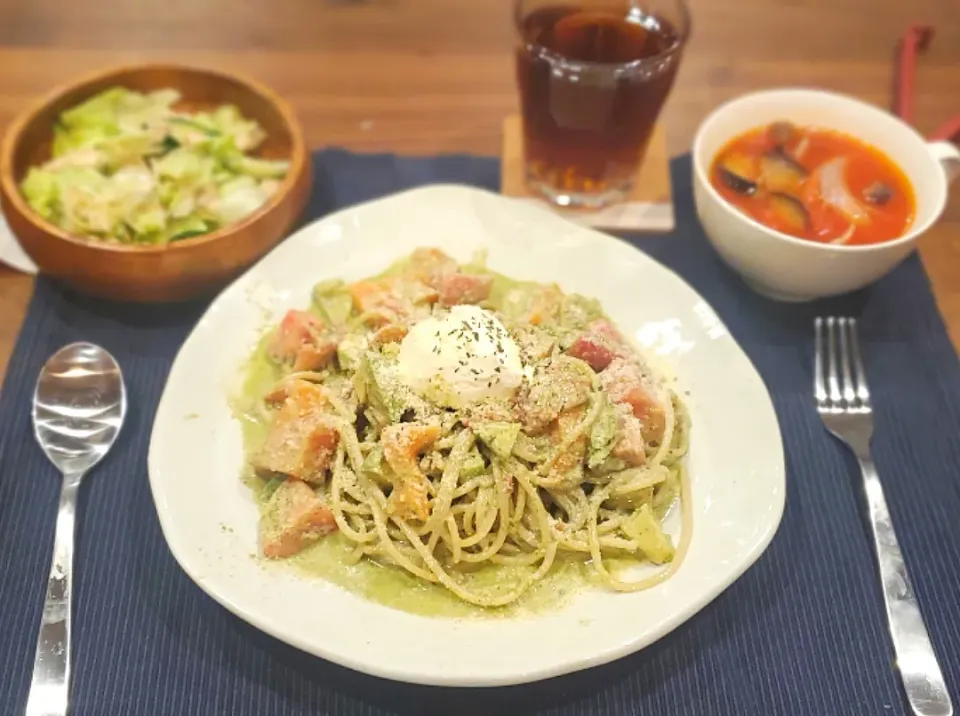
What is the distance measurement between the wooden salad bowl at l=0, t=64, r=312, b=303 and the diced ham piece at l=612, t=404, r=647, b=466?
135 cm

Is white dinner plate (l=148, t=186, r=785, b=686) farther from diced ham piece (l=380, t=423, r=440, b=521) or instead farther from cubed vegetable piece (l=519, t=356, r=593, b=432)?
cubed vegetable piece (l=519, t=356, r=593, b=432)

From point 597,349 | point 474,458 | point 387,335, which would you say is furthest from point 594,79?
point 474,458

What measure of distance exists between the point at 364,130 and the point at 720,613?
243cm

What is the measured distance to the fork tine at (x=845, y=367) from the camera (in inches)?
108

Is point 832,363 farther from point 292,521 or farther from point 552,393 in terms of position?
point 292,521

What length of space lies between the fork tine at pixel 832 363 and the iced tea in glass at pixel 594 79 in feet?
3.05

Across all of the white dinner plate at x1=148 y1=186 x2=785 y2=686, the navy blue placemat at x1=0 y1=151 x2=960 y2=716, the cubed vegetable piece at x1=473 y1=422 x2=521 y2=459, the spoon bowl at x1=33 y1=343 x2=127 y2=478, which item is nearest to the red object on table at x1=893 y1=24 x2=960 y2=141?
the navy blue placemat at x1=0 y1=151 x2=960 y2=716

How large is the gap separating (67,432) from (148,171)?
1.05m

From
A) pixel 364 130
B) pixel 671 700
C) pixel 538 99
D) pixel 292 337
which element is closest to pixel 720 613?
pixel 671 700

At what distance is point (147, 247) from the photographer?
2.66 meters

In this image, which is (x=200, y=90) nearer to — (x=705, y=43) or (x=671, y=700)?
(x=705, y=43)

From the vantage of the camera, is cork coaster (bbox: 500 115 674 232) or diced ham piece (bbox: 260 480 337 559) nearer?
diced ham piece (bbox: 260 480 337 559)

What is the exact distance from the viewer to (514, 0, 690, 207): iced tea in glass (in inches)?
111

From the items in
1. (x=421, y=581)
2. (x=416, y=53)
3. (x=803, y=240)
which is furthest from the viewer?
(x=416, y=53)
